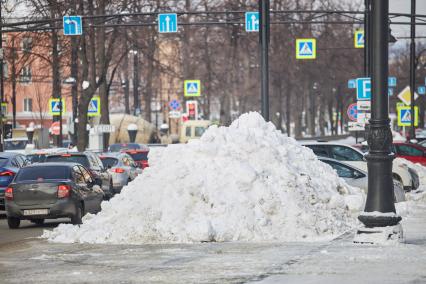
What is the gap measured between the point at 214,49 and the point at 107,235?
216 feet

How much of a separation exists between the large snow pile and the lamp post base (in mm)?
1422

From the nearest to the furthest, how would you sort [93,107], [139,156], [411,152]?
[411,152]
[139,156]
[93,107]

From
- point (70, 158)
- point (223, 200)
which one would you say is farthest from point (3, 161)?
point (223, 200)

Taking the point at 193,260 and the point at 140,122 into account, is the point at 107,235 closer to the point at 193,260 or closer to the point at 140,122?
the point at 193,260

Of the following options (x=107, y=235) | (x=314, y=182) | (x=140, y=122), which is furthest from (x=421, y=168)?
(x=140, y=122)

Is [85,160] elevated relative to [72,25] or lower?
lower

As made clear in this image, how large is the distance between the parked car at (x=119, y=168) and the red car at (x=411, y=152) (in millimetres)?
10933

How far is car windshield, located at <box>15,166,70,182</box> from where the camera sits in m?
24.0

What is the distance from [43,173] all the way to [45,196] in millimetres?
781

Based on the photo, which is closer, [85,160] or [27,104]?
[85,160]

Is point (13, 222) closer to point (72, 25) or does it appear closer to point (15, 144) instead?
point (72, 25)

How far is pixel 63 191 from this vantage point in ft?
77.3

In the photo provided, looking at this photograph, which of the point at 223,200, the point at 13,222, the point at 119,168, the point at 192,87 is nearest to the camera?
the point at 223,200

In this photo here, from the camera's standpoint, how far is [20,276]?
43.7 ft
